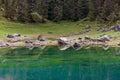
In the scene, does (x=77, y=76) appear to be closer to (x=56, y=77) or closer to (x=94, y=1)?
(x=56, y=77)

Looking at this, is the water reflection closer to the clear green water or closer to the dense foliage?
the clear green water

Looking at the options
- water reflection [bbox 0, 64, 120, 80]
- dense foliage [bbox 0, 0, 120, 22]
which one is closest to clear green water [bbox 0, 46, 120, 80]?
water reflection [bbox 0, 64, 120, 80]

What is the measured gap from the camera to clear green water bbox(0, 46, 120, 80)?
214 feet

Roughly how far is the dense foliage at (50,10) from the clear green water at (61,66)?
77995mm

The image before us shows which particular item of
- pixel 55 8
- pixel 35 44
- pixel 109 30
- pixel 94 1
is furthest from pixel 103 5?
pixel 35 44

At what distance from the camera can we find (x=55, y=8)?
18562 centimetres

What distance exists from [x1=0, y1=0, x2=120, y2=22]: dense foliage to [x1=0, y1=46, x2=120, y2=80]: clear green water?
77995 millimetres

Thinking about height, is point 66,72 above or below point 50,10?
above

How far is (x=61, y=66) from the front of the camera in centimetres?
7656

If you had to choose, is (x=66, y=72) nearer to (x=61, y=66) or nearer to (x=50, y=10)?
(x=61, y=66)

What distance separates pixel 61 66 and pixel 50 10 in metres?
114

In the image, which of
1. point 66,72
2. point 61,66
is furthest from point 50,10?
point 66,72

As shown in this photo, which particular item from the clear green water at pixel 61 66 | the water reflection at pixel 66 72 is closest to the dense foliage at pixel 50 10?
the clear green water at pixel 61 66

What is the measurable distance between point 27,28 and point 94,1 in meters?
32.7
